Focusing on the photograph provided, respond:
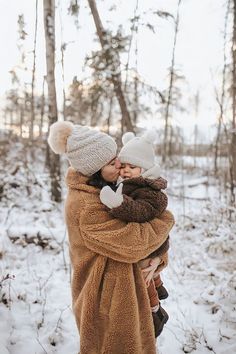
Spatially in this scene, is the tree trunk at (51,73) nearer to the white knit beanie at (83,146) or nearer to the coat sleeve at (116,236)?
the white knit beanie at (83,146)

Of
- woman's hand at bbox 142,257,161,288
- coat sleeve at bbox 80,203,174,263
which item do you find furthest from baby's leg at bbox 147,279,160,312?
coat sleeve at bbox 80,203,174,263

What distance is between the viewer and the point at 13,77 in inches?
475

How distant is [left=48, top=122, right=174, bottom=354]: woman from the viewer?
2.04 meters

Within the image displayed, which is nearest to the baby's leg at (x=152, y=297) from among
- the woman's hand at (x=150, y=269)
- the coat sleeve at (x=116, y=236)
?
the woman's hand at (x=150, y=269)

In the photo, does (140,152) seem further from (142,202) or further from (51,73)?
(51,73)

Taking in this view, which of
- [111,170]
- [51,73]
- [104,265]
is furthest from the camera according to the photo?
[51,73]

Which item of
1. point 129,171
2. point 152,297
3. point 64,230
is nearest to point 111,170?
point 129,171

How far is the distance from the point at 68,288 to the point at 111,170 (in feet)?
9.21

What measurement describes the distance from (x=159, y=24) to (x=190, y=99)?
111 ft

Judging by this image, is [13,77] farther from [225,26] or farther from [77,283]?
[77,283]

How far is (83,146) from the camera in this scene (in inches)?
88.5

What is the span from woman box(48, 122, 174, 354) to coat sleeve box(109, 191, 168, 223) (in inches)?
1.9

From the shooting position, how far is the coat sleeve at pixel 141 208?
2.04 m

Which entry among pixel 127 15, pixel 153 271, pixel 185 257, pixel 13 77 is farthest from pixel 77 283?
pixel 13 77
